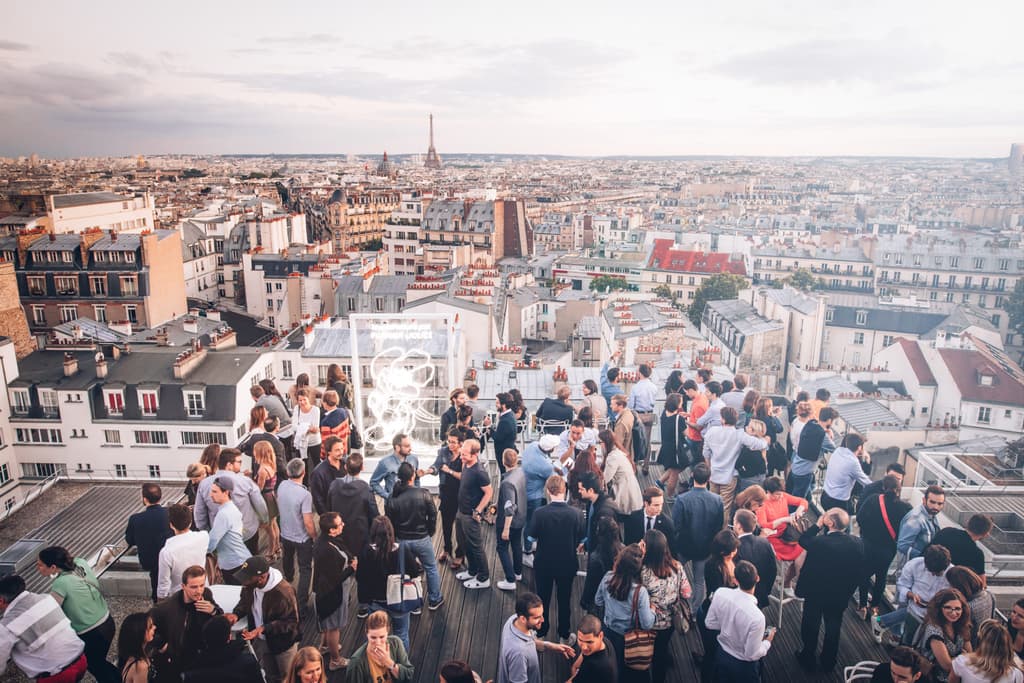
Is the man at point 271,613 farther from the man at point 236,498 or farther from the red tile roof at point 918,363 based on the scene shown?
A: the red tile roof at point 918,363

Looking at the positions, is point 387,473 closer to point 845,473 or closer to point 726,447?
point 726,447

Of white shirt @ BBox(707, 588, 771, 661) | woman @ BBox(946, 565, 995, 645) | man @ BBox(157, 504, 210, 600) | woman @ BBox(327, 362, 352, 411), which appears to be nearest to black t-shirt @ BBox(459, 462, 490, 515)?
man @ BBox(157, 504, 210, 600)

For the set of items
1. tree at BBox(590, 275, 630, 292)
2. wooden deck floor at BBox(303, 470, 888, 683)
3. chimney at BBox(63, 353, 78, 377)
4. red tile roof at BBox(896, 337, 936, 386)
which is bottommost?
tree at BBox(590, 275, 630, 292)

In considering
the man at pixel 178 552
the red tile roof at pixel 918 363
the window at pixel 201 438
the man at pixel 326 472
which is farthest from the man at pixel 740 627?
the red tile roof at pixel 918 363

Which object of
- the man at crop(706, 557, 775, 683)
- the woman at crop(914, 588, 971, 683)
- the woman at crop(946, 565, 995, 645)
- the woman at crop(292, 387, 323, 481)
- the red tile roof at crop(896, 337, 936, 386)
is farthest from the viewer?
the red tile roof at crop(896, 337, 936, 386)

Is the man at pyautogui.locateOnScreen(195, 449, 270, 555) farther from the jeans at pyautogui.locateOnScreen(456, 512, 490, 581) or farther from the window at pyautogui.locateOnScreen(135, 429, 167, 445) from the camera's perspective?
the window at pyautogui.locateOnScreen(135, 429, 167, 445)

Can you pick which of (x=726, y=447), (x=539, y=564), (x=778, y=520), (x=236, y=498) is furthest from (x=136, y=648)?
(x=726, y=447)

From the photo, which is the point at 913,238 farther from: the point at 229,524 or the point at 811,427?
the point at 229,524
